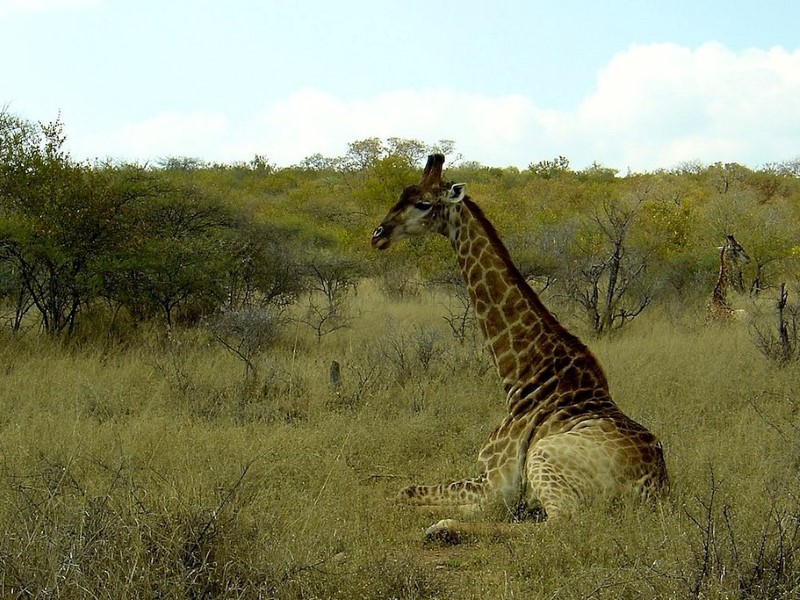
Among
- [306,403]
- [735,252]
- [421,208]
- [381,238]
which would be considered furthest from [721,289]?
[381,238]

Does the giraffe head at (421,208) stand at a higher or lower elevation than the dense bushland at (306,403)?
higher

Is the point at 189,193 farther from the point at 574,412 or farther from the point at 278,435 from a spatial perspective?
the point at 574,412

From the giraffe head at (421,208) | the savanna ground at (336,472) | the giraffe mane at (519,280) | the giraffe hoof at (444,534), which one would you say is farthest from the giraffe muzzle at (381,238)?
the giraffe hoof at (444,534)

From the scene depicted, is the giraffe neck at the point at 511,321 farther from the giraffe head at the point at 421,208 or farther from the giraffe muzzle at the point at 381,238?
the giraffe muzzle at the point at 381,238

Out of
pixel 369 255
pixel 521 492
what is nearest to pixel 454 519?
pixel 521 492

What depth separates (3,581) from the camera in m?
3.69

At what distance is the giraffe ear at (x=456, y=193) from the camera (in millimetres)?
6223

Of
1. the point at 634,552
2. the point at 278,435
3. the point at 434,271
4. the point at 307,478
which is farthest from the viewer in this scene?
the point at 434,271

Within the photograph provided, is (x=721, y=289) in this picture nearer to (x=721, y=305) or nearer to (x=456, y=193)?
(x=721, y=305)

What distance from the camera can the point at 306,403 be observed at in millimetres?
8367

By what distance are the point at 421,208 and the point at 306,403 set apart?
2818mm

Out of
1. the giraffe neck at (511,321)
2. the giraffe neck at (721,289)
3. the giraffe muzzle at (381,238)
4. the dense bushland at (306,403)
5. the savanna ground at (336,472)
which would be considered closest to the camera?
the savanna ground at (336,472)

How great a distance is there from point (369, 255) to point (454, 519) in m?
13.6

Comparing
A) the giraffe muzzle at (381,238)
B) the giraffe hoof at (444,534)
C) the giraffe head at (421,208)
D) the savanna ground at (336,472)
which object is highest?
the giraffe head at (421,208)
